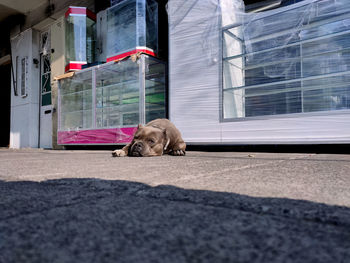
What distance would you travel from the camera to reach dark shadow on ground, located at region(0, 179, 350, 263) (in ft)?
1.18

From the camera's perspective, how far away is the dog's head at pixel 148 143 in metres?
2.57

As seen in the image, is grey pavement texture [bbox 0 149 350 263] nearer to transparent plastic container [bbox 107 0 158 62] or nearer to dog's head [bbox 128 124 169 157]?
dog's head [bbox 128 124 169 157]

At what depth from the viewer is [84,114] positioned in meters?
6.07

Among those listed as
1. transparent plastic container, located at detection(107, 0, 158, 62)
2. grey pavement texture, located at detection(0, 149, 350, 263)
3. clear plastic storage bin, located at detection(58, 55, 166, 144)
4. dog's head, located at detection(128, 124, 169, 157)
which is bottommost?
grey pavement texture, located at detection(0, 149, 350, 263)

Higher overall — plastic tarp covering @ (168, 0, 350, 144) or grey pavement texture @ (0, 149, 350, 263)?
plastic tarp covering @ (168, 0, 350, 144)

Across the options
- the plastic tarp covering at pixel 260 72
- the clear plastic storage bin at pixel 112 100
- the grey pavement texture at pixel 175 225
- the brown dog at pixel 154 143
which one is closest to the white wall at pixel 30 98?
the clear plastic storage bin at pixel 112 100

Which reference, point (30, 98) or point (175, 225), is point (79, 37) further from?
point (175, 225)

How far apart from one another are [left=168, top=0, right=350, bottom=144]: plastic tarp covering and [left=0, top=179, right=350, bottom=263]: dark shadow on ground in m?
2.87

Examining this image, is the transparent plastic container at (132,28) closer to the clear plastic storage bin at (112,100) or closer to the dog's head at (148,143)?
the clear plastic storage bin at (112,100)

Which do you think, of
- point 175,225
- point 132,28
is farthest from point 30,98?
point 175,225

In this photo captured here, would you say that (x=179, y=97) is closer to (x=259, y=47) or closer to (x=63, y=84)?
(x=259, y=47)

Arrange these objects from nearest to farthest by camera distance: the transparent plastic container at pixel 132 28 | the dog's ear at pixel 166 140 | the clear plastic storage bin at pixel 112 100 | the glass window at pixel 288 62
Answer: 1. the dog's ear at pixel 166 140
2. the glass window at pixel 288 62
3. the clear plastic storage bin at pixel 112 100
4. the transparent plastic container at pixel 132 28

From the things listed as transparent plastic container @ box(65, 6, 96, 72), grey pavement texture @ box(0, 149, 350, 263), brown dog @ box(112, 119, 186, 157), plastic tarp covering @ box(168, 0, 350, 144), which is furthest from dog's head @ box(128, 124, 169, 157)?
transparent plastic container @ box(65, 6, 96, 72)

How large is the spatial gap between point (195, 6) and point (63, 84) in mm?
3998
